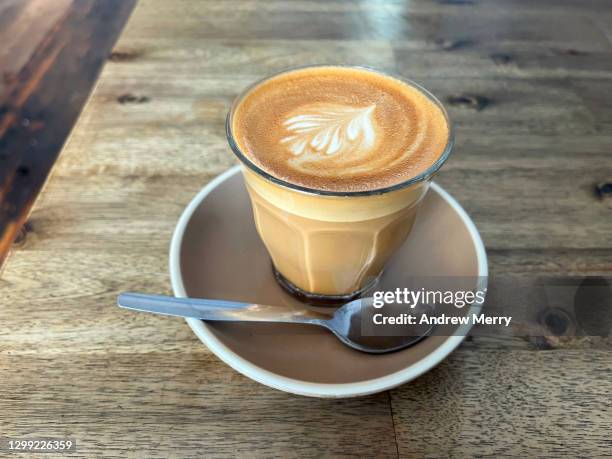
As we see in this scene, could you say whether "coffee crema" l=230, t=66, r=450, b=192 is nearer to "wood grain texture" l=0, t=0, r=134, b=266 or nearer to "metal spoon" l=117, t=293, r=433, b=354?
"metal spoon" l=117, t=293, r=433, b=354

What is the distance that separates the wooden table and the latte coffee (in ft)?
0.60

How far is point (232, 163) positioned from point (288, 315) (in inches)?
16.0

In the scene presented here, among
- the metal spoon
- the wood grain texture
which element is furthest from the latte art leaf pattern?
the wood grain texture

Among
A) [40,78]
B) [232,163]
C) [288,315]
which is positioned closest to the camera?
[288,315]

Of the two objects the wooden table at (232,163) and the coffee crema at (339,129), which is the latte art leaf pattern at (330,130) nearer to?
the coffee crema at (339,129)

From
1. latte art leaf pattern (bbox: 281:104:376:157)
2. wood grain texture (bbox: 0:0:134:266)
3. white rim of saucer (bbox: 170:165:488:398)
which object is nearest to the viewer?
white rim of saucer (bbox: 170:165:488:398)

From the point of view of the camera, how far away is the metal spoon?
0.64 meters

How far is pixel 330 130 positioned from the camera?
701mm

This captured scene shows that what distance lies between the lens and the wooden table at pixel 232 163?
0.59 m

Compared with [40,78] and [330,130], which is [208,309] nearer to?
[330,130]

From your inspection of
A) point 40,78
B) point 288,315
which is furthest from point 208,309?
point 40,78

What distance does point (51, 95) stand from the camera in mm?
1867

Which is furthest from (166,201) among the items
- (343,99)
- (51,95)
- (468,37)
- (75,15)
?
(75,15)

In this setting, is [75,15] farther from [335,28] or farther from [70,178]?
[70,178]
